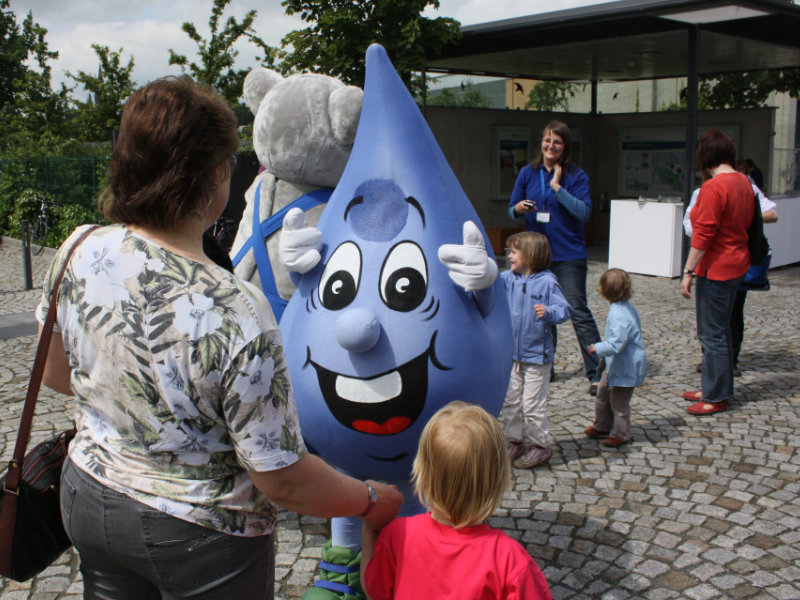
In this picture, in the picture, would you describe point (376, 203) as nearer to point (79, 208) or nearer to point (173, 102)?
point (173, 102)

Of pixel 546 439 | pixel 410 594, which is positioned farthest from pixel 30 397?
pixel 546 439

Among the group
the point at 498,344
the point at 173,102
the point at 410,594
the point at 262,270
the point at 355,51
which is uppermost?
the point at 355,51

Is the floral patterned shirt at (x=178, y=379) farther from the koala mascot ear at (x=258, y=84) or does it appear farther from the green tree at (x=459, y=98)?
the green tree at (x=459, y=98)

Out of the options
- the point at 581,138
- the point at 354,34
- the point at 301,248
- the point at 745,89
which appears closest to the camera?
the point at 301,248

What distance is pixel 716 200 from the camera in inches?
182

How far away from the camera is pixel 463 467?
169 centimetres

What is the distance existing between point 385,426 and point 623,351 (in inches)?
79.0

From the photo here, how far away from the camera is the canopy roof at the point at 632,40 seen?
8.91 metres

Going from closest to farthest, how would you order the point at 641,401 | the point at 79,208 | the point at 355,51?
the point at 641,401 < the point at 355,51 < the point at 79,208

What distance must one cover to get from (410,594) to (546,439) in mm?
2324

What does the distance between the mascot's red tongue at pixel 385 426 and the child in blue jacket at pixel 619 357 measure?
182 cm

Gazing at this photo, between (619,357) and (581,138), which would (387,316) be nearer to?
(619,357)

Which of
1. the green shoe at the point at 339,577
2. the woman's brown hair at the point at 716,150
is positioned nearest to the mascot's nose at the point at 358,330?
the green shoe at the point at 339,577

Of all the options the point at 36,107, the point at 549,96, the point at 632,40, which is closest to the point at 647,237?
the point at 632,40
